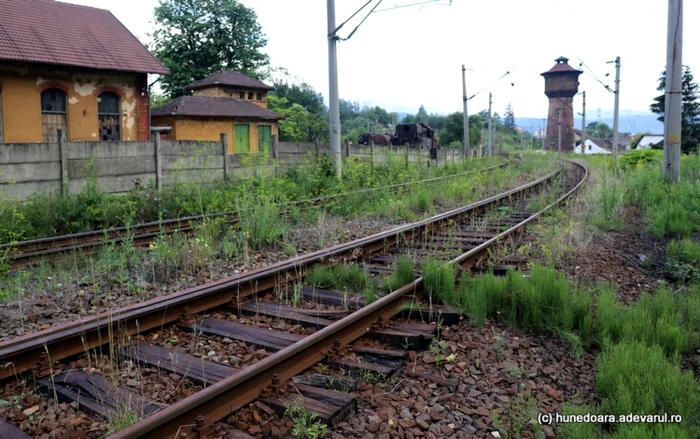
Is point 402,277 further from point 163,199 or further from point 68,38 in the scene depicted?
point 68,38

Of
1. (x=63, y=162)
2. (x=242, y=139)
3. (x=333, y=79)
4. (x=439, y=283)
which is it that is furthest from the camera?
(x=242, y=139)

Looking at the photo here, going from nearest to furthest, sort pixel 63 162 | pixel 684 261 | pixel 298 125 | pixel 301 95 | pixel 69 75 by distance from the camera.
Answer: pixel 684 261 < pixel 63 162 < pixel 69 75 < pixel 298 125 < pixel 301 95

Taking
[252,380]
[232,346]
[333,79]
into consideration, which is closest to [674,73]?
[333,79]

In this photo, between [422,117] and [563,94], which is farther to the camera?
[422,117]

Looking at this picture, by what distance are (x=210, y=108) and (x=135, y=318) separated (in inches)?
1252

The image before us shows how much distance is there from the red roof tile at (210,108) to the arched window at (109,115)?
705 cm

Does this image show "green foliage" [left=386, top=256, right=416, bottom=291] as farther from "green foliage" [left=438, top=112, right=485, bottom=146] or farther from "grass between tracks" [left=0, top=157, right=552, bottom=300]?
"green foliage" [left=438, top=112, right=485, bottom=146]

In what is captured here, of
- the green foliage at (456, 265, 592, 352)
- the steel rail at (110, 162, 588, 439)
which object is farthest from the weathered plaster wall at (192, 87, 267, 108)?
the steel rail at (110, 162, 588, 439)

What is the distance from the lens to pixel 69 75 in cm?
2402

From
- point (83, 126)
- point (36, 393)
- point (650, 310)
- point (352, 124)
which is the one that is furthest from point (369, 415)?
point (352, 124)

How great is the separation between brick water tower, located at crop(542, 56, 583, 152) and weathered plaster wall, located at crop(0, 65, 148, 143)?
7279 centimetres

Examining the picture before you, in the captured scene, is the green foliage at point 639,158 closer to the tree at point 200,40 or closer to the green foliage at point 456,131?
the tree at point 200,40

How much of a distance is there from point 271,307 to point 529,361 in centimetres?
248

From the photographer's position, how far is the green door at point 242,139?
36.5m
